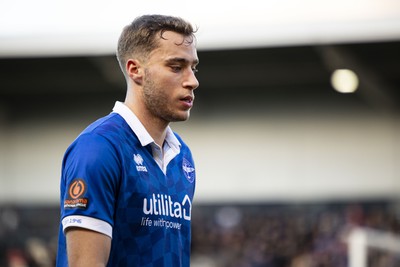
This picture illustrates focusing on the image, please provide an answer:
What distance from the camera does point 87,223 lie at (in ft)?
8.81

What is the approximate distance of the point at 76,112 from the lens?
1571cm

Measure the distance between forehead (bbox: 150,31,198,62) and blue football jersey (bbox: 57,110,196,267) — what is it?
28 centimetres

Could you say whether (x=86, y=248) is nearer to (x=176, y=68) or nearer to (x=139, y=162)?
(x=139, y=162)

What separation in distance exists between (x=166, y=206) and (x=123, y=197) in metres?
0.23

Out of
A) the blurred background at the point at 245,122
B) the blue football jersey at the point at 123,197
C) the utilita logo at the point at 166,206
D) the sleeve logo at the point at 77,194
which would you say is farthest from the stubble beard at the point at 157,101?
the blurred background at the point at 245,122

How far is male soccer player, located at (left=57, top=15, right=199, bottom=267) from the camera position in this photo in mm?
2705

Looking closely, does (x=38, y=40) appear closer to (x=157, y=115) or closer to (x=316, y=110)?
(x=316, y=110)

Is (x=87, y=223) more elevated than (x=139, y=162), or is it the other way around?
(x=139, y=162)

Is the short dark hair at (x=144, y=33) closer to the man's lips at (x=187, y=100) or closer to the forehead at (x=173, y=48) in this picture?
the forehead at (x=173, y=48)

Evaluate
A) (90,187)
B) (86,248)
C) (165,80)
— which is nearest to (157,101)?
(165,80)

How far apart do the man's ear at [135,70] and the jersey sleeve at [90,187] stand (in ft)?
1.17

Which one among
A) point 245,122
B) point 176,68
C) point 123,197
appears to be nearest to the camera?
point 123,197

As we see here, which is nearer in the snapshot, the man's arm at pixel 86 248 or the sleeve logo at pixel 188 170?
the man's arm at pixel 86 248

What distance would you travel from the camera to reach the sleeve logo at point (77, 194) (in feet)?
8.86
